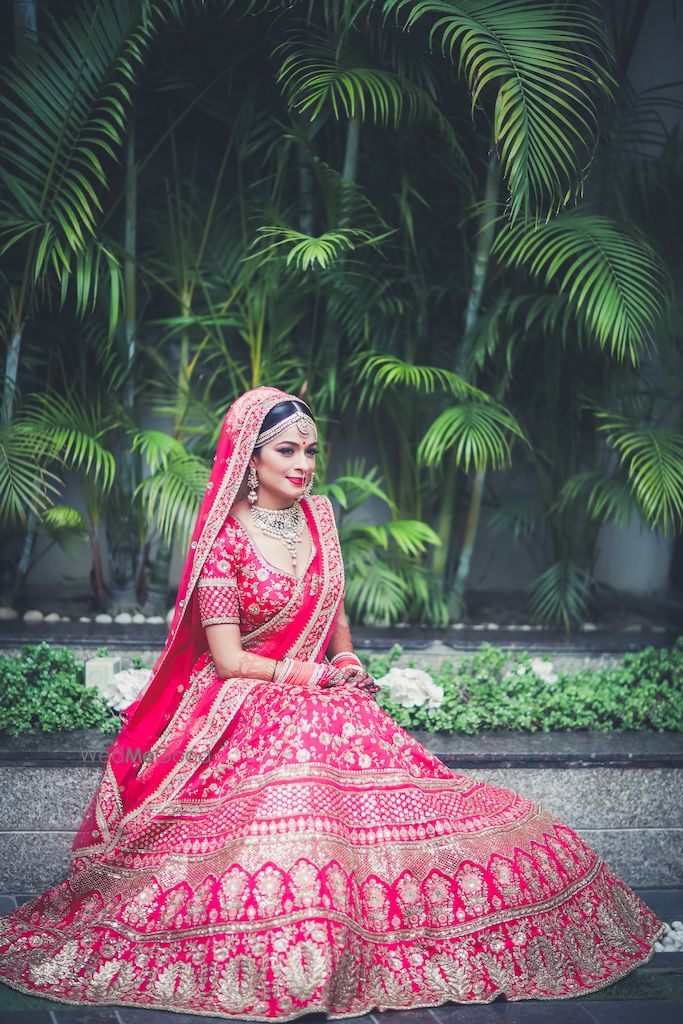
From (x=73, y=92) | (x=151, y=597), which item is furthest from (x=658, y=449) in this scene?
(x=73, y=92)

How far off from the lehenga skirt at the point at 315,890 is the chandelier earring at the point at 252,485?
541 millimetres

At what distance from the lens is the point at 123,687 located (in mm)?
4098

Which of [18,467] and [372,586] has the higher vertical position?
[18,467]

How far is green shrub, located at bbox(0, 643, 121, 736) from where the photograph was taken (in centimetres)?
391

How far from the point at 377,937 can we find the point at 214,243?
11.8 ft

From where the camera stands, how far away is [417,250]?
563 cm

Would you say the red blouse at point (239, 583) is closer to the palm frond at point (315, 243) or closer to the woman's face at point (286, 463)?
the woman's face at point (286, 463)

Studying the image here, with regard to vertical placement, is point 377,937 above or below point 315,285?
below

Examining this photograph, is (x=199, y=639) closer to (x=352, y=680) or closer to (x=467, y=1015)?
(x=352, y=680)

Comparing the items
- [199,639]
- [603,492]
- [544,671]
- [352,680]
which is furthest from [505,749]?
[603,492]

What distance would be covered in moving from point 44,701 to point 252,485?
49.1 inches

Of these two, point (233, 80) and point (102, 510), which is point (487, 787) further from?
point (233, 80)

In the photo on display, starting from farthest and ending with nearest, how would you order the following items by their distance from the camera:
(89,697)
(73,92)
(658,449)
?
1. (658,449)
2. (73,92)
3. (89,697)

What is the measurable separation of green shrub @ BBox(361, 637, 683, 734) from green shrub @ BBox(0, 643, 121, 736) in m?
1.03
